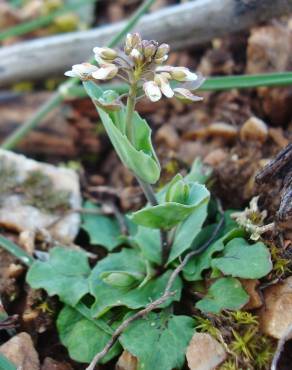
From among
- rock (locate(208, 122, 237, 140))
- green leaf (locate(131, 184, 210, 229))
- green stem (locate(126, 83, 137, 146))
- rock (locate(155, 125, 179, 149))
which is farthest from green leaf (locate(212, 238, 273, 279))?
rock (locate(155, 125, 179, 149))

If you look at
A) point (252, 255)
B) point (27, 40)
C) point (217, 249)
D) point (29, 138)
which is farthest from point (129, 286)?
point (27, 40)

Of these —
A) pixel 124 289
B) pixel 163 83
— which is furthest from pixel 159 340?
pixel 163 83

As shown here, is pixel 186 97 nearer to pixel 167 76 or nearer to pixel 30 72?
pixel 167 76

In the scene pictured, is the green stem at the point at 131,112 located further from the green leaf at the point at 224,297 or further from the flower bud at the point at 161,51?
the green leaf at the point at 224,297

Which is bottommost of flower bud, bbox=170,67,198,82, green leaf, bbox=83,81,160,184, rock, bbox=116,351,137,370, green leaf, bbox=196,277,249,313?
rock, bbox=116,351,137,370

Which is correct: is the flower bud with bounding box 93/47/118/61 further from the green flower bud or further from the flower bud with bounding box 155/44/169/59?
the green flower bud

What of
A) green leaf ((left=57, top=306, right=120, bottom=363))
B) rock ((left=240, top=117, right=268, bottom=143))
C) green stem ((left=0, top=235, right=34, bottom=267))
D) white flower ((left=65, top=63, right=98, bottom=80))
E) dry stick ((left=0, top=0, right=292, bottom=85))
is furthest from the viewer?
dry stick ((left=0, top=0, right=292, bottom=85))
